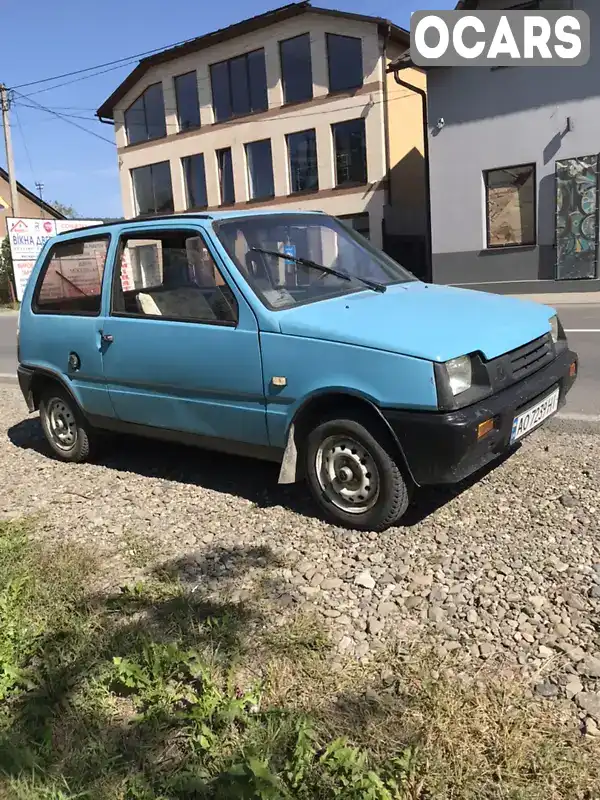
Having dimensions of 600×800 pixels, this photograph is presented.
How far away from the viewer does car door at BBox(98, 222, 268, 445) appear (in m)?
→ 4.21

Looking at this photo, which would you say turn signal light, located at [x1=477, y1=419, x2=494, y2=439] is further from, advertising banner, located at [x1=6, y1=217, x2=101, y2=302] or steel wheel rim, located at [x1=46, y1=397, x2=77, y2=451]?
advertising banner, located at [x1=6, y1=217, x2=101, y2=302]

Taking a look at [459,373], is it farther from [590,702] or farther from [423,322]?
[590,702]

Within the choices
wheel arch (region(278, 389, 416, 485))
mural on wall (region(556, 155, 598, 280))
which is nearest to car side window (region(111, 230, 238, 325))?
wheel arch (region(278, 389, 416, 485))

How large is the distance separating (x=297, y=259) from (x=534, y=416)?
174 cm

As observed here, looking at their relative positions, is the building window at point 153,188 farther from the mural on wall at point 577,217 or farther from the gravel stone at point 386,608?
the gravel stone at point 386,608

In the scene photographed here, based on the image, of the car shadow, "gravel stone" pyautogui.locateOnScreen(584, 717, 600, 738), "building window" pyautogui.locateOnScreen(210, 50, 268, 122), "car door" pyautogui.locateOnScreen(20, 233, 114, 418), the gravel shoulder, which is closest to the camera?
"gravel stone" pyautogui.locateOnScreen(584, 717, 600, 738)

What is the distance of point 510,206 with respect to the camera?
18.3 m

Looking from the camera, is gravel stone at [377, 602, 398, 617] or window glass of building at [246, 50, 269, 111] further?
window glass of building at [246, 50, 269, 111]

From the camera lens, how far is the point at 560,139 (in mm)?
17156

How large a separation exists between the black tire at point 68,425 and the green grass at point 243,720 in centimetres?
243

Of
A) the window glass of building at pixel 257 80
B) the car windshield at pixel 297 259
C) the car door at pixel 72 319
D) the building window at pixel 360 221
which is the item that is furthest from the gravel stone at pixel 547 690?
the window glass of building at pixel 257 80

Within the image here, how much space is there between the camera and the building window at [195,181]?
93.8ft

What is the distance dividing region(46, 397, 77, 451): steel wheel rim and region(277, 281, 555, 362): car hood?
8.24 ft

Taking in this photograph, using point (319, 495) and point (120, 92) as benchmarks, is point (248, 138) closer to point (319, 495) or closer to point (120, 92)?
point (120, 92)
